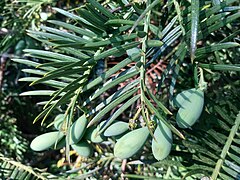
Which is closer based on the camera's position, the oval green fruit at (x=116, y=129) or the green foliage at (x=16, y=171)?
the oval green fruit at (x=116, y=129)

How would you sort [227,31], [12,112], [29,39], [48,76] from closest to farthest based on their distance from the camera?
1. [48,76]
2. [227,31]
3. [29,39]
4. [12,112]

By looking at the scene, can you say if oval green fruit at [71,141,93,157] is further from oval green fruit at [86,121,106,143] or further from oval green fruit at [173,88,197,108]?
oval green fruit at [173,88,197,108]

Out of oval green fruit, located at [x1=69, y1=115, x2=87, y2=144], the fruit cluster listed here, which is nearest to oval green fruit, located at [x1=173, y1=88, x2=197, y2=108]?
the fruit cluster

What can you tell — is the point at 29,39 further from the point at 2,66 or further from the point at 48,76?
→ the point at 48,76

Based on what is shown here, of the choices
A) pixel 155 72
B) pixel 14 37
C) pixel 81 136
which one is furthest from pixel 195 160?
pixel 14 37

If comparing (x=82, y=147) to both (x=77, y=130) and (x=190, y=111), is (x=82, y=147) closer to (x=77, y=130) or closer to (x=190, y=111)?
(x=77, y=130)

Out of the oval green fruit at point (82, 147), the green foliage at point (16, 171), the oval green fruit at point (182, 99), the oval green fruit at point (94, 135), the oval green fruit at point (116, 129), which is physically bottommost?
the green foliage at point (16, 171)

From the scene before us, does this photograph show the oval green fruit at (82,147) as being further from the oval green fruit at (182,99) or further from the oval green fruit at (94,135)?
the oval green fruit at (182,99)

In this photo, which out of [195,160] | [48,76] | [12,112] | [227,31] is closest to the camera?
[48,76]

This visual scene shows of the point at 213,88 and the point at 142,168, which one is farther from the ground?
the point at 213,88

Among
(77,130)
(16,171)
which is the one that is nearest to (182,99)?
(77,130)

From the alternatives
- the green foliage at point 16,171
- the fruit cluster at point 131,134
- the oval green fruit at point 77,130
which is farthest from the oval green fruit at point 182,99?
the green foliage at point 16,171
